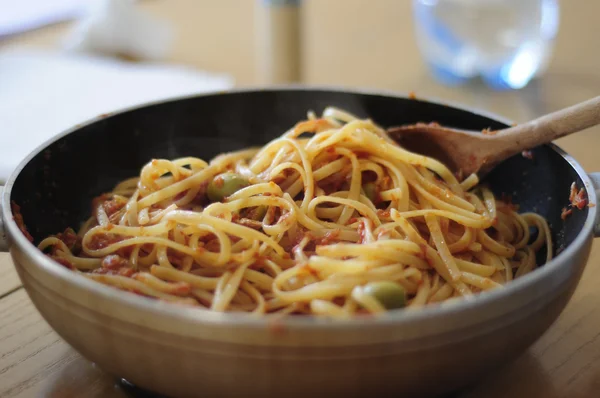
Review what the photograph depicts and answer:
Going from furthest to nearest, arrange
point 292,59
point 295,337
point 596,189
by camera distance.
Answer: point 292,59 < point 596,189 < point 295,337

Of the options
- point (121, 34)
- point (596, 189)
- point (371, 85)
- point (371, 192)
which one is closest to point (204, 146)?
point (371, 192)

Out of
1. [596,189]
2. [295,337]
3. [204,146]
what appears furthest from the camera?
[204,146]

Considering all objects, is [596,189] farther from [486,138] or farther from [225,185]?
[225,185]

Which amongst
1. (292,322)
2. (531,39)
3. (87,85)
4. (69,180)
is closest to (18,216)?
(69,180)

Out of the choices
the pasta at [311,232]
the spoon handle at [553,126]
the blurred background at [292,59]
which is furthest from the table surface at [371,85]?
the spoon handle at [553,126]

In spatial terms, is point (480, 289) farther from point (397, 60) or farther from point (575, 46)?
point (575, 46)

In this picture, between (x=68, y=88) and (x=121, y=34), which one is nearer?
(x=68, y=88)

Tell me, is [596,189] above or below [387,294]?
above
